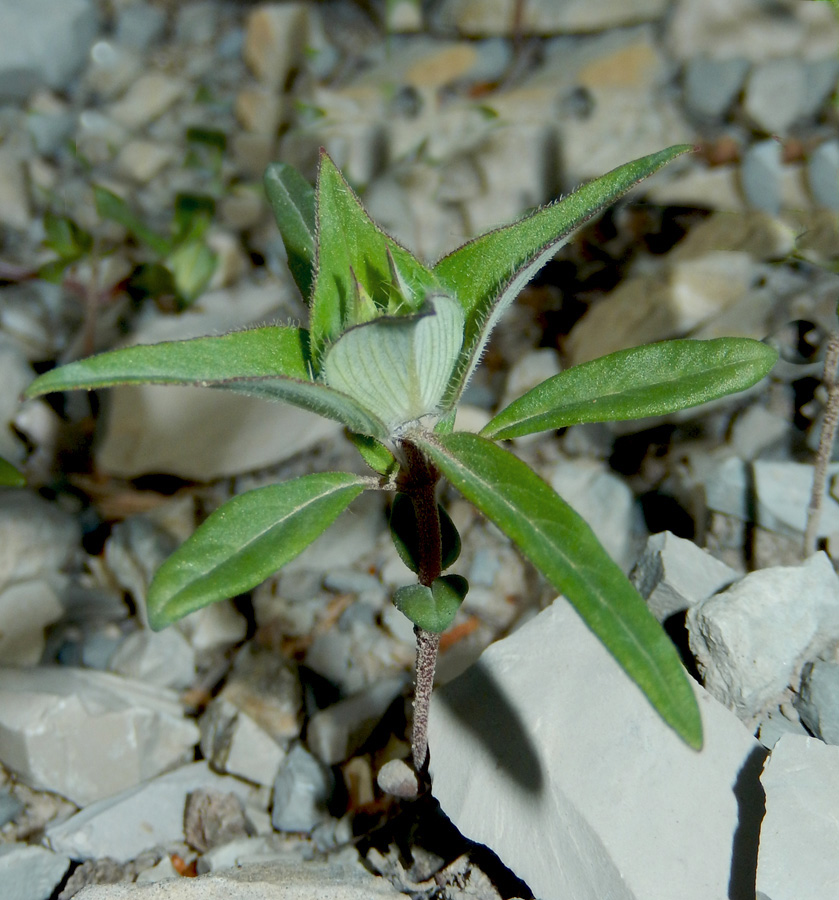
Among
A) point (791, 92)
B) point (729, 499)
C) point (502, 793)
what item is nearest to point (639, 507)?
point (729, 499)

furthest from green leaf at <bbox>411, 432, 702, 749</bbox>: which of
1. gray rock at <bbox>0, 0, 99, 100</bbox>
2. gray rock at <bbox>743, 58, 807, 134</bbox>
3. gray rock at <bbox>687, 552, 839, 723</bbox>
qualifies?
gray rock at <bbox>0, 0, 99, 100</bbox>

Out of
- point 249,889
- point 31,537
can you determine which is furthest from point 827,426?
point 31,537

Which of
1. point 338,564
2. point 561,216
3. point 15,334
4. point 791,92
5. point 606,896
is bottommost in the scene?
point 338,564

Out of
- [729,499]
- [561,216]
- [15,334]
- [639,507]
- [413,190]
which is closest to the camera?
[561,216]

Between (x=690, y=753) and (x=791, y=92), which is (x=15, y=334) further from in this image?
(x=791, y=92)

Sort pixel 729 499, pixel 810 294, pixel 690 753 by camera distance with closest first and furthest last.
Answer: pixel 690 753, pixel 729 499, pixel 810 294

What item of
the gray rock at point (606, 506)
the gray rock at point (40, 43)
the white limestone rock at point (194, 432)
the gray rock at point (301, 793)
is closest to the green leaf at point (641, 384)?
the gray rock at point (606, 506)

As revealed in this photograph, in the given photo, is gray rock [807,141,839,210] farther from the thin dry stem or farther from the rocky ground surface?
the thin dry stem
